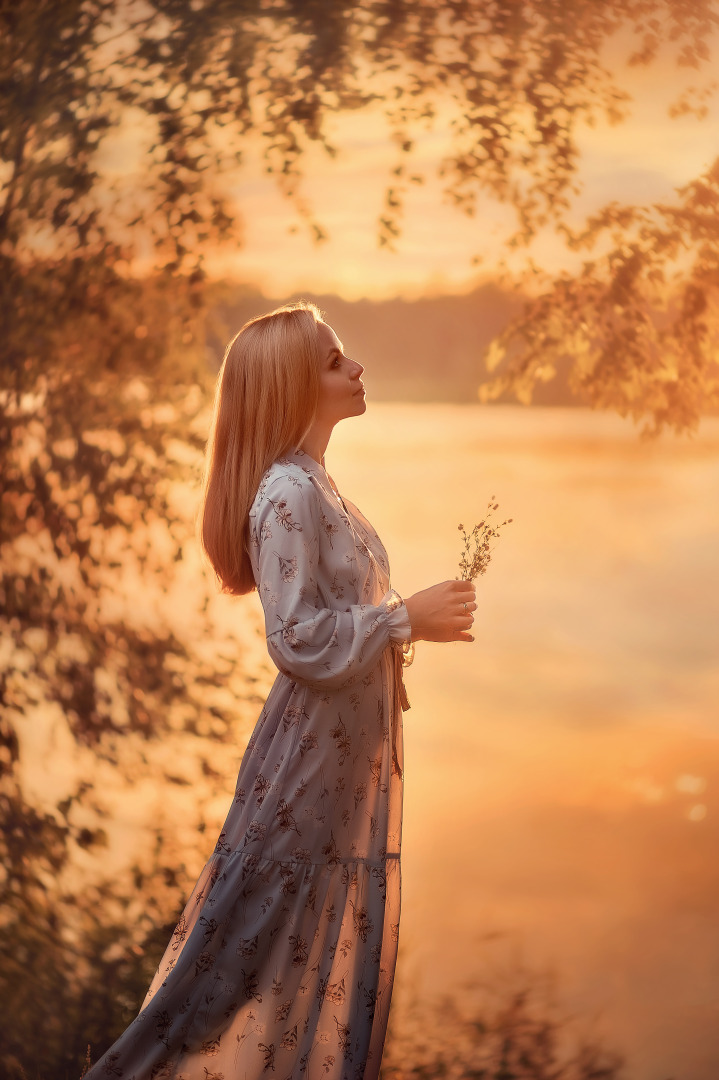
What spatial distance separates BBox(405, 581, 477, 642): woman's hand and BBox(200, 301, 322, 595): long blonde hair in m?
0.29

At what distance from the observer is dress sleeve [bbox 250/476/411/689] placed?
1.55 metres

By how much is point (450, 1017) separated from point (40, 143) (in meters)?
2.27

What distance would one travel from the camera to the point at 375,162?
2.62 m

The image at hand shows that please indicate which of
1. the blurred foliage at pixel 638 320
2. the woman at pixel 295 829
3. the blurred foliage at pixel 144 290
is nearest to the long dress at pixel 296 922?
the woman at pixel 295 829

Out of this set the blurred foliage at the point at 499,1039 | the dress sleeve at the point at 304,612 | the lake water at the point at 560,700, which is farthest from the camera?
the lake water at the point at 560,700

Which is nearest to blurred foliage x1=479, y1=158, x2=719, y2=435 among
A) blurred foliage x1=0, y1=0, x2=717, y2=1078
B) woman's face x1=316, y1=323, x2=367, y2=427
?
blurred foliage x1=0, y1=0, x2=717, y2=1078

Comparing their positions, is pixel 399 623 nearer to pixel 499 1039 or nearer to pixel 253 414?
pixel 253 414

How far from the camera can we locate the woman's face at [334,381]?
5.64ft

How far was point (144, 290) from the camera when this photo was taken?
271 centimetres

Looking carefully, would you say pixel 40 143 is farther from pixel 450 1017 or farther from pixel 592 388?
pixel 450 1017

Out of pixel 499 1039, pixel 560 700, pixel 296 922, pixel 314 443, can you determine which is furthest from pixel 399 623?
pixel 499 1039

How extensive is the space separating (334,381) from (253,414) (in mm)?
138

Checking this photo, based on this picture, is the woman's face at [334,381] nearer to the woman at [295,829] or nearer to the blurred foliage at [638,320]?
the woman at [295,829]

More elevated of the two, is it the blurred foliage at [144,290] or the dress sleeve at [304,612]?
the blurred foliage at [144,290]
